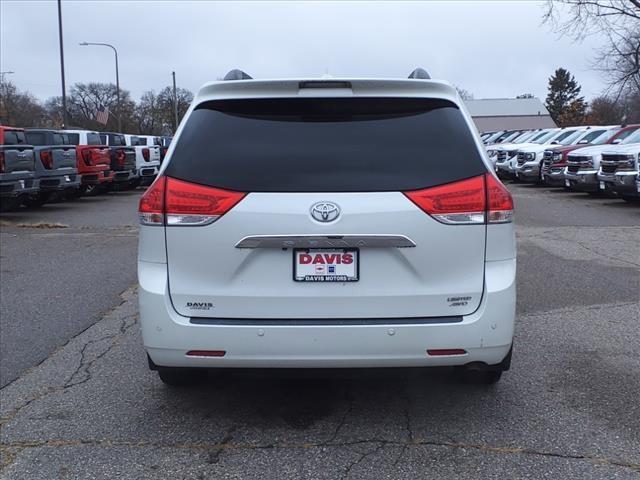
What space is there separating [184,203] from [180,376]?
1.28 metres

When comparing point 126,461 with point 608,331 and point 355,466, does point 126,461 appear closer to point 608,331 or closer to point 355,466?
point 355,466

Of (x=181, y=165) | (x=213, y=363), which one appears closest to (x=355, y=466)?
(x=213, y=363)

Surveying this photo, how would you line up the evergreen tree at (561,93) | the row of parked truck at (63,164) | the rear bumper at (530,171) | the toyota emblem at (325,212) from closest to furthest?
the toyota emblem at (325,212) → the row of parked truck at (63,164) → the rear bumper at (530,171) → the evergreen tree at (561,93)

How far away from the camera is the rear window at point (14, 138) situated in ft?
47.0

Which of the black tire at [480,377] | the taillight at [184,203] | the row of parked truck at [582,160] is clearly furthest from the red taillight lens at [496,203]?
the row of parked truck at [582,160]

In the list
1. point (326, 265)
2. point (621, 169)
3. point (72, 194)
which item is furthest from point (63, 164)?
point (326, 265)

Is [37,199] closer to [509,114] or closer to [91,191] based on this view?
[91,191]

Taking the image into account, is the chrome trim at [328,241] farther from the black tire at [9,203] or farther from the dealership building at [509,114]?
the dealership building at [509,114]

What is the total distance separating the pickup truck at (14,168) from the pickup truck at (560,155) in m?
13.7

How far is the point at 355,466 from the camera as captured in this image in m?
3.43

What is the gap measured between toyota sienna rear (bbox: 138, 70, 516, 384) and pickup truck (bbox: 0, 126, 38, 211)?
11226 mm

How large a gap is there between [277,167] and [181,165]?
1.70 ft

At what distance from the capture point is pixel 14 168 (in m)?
13.7

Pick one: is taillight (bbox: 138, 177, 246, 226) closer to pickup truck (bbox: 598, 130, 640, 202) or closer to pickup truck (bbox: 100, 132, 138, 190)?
pickup truck (bbox: 598, 130, 640, 202)
